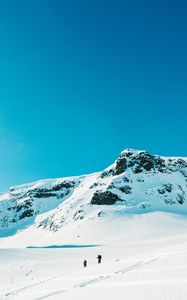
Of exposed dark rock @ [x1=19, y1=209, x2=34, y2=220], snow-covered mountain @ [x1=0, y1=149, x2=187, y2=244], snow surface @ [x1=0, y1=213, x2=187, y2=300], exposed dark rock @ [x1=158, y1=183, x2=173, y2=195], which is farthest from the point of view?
exposed dark rock @ [x1=19, y1=209, x2=34, y2=220]

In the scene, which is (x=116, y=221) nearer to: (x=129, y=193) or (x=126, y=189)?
(x=129, y=193)

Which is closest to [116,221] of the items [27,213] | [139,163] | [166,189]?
[166,189]

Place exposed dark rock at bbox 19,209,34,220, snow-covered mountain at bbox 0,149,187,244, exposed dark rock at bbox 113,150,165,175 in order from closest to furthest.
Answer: snow-covered mountain at bbox 0,149,187,244, exposed dark rock at bbox 113,150,165,175, exposed dark rock at bbox 19,209,34,220

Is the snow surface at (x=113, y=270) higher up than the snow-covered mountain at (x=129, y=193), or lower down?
lower down

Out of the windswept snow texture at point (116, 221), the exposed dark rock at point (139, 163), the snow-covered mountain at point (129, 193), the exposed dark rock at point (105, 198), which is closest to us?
the windswept snow texture at point (116, 221)

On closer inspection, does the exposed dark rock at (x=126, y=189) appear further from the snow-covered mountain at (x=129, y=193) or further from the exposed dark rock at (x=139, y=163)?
the exposed dark rock at (x=139, y=163)

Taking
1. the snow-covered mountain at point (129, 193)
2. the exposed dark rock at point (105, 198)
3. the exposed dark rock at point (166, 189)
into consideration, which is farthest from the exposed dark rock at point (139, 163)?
the exposed dark rock at point (105, 198)

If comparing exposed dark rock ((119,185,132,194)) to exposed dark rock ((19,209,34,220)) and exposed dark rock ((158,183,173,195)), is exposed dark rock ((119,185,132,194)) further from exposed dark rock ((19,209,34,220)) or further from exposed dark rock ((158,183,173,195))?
exposed dark rock ((19,209,34,220))

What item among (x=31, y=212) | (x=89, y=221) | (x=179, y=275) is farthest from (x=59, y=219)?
(x=179, y=275)

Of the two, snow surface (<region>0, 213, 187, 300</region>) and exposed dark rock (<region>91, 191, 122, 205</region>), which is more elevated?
exposed dark rock (<region>91, 191, 122, 205</region>)

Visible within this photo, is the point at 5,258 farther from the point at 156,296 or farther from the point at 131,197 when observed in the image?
the point at 131,197

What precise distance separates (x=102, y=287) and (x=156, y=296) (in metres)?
3.72

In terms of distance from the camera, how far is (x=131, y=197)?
122938 mm

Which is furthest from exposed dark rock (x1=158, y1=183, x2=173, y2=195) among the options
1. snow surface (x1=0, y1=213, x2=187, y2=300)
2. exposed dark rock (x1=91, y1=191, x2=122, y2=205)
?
snow surface (x1=0, y1=213, x2=187, y2=300)
